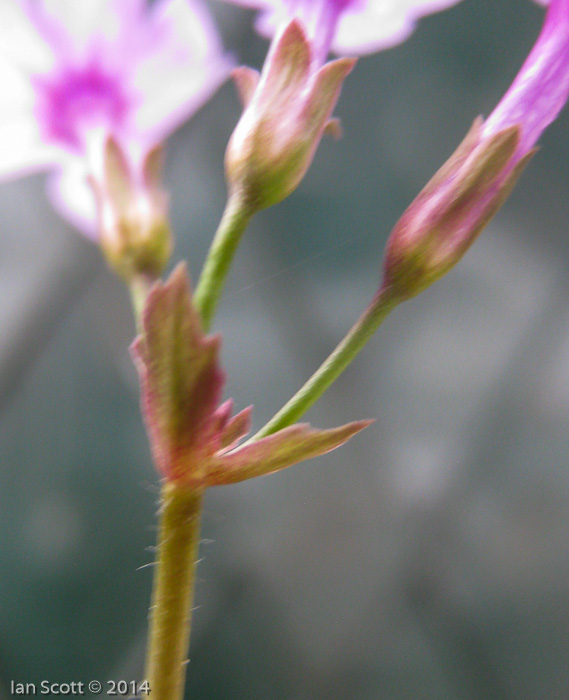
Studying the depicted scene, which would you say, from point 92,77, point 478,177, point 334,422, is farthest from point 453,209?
point 334,422

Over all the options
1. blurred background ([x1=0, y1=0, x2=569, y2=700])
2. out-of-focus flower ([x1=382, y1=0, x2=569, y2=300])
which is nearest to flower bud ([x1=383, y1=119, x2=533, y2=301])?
out-of-focus flower ([x1=382, y1=0, x2=569, y2=300])

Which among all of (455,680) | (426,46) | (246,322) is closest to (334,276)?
(246,322)

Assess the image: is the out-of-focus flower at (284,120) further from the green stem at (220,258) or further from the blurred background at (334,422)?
the blurred background at (334,422)

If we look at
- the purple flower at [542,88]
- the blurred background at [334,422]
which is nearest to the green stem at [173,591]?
the purple flower at [542,88]

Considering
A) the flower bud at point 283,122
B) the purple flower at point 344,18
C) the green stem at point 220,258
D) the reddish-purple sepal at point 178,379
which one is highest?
→ the purple flower at point 344,18

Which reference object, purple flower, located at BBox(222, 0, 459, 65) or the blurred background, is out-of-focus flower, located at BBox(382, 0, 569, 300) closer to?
purple flower, located at BBox(222, 0, 459, 65)

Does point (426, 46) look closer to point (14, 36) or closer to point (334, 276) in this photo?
point (334, 276)

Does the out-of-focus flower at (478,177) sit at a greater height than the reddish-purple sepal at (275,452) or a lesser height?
greater
